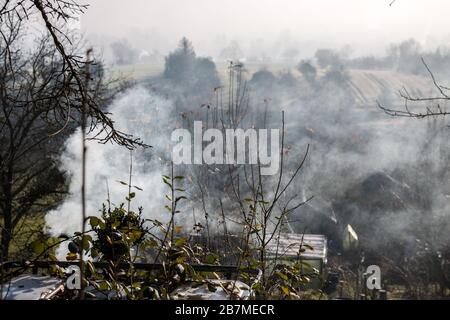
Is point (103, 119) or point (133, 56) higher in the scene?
point (133, 56)

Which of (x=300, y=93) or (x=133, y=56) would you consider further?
(x=133, y=56)

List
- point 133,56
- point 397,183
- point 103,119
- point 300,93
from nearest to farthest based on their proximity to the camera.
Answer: point 103,119 < point 397,183 < point 300,93 < point 133,56

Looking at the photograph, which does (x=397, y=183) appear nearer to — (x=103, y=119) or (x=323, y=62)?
(x=103, y=119)

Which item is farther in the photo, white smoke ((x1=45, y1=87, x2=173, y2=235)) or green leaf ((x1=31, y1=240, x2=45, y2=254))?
white smoke ((x1=45, y1=87, x2=173, y2=235))

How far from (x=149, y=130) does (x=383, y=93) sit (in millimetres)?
33049

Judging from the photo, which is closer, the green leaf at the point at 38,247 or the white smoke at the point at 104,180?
the green leaf at the point at 38,247

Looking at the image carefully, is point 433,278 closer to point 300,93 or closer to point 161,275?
point 161,275

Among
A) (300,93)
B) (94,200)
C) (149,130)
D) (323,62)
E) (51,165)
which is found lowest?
(94,200)

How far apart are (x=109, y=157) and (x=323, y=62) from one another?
5250 cm

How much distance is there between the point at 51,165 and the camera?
47.9 feet

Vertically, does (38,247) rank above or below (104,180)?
below

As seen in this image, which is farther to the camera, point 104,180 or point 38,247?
point 104,180
